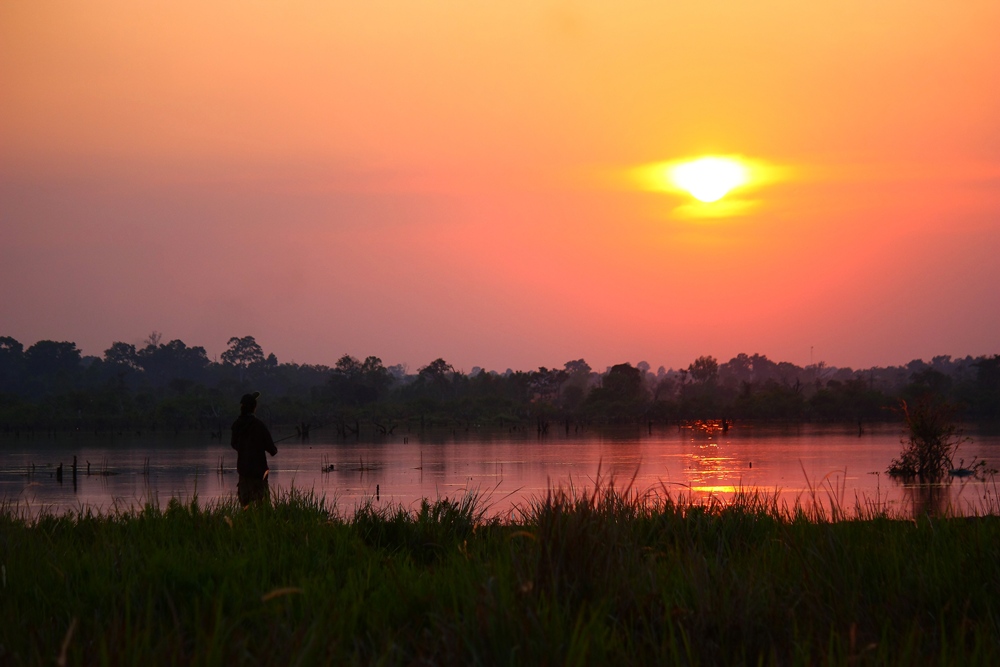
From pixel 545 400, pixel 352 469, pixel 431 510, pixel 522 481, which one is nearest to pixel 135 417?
pixel 545 400

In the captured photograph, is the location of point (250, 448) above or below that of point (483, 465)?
above

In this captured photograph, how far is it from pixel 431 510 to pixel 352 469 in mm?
49172

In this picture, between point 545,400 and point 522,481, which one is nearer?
point 522,481

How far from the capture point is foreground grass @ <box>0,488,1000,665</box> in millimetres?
5531

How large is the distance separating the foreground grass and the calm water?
55.4ft

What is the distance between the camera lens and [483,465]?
62.0 m

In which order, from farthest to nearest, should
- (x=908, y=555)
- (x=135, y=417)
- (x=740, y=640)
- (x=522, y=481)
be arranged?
(x=135, y=417), (x=522, y=481), (x=908, y=555), (x=740, y=640)

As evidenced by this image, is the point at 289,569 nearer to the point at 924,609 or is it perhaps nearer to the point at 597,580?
the point at 597,580

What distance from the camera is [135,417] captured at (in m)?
126

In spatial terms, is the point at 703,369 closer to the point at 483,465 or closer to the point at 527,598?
the point at 483,465

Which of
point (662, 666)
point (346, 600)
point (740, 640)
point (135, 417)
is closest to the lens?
point (662, 666)

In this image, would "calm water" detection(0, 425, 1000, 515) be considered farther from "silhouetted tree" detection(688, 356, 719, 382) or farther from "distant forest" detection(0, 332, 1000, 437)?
"silhouetted tree" detection(688, 356, 719, 382)

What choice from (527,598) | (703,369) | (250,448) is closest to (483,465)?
(250,448)

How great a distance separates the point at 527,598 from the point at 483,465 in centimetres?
5659
